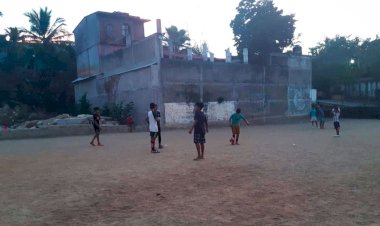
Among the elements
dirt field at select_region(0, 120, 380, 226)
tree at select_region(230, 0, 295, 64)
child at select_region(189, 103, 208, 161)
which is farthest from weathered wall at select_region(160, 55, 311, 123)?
dirt field at select_region(0, 120, 380, 226)

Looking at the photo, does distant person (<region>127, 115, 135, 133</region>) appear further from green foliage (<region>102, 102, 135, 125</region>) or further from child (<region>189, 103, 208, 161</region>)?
child (<region>189, 103, 208, 161</region>)

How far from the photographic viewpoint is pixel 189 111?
23.5 meters

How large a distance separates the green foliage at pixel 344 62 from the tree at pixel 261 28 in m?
4.98

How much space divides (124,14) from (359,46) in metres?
33.8

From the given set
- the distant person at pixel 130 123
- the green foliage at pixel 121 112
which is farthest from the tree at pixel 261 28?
the distant person at pixel 130 123

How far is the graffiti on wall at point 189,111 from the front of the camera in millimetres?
22625

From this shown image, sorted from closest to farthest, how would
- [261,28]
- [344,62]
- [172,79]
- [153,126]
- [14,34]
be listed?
1. [153,126]
2. [172,79]
3. [14,34]
4. [261,28]
5. [344,62]

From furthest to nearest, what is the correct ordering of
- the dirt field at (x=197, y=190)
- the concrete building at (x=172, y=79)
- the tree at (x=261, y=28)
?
the tree at (x=261, y=28) < the concrete building at (x=172, y=79) < the dirt field at (x=197, y=190)

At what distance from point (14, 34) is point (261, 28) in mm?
27474

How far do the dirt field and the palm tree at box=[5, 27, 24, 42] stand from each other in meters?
29.7

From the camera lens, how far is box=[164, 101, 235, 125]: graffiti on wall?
22625mm

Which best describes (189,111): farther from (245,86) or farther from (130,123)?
(245,86)

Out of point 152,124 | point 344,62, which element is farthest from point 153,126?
point 344,62

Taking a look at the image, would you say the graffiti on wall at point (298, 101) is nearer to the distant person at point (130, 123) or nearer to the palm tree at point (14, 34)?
the distant person at point (130, 123)
